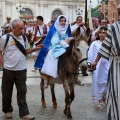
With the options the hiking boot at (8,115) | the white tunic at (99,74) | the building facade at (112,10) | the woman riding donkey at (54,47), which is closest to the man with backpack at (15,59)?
the hiking boot at (8,115)

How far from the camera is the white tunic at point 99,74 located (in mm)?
7523

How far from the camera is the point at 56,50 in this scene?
22.4 ft

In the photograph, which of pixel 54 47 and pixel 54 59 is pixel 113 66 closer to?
pixel 54 59

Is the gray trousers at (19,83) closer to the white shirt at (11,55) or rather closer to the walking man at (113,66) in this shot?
the white shirt at (11,55)

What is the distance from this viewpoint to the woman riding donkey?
6.77m

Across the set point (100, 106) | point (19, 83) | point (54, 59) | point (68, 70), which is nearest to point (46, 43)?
point (54, 59)

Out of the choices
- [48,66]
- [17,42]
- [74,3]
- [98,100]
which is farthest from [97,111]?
[74,3]

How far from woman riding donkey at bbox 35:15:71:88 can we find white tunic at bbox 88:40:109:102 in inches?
29.3

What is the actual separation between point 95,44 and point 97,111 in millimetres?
1562

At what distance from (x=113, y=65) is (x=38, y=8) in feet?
249

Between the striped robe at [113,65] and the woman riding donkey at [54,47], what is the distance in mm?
1989

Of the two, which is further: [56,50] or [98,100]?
[98,100]

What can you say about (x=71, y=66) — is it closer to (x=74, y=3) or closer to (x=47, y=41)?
(x=47, y=41)

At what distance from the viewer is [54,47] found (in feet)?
22.6
